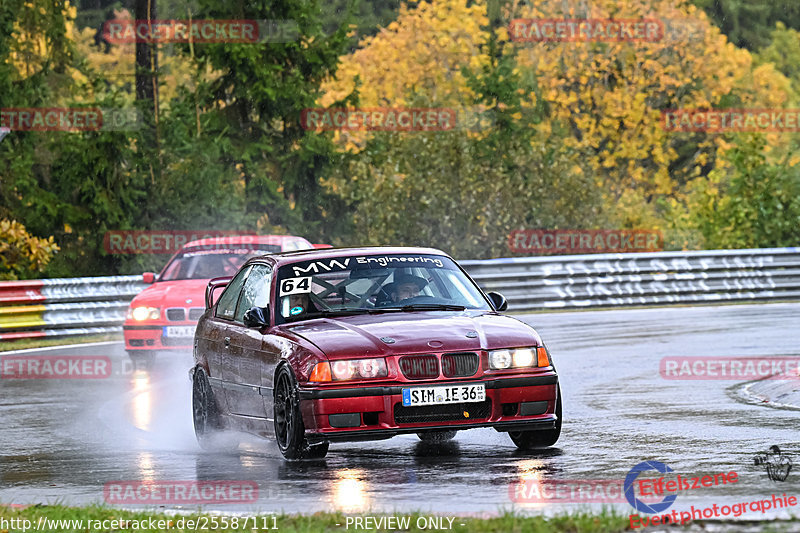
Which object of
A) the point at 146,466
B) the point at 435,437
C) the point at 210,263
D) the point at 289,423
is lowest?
the point at 210,263

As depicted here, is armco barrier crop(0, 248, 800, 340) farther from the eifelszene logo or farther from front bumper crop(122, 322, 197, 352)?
the eifelszene logo

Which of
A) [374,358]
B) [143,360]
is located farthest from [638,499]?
[143,360]

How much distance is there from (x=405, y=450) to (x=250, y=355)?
130 cm

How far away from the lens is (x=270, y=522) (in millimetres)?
7766

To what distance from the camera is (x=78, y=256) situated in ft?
102

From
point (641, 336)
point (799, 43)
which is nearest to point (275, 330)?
point (641, 336)

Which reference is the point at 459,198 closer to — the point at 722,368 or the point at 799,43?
the point at 722,368

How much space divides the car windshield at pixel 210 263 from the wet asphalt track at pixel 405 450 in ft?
6.26

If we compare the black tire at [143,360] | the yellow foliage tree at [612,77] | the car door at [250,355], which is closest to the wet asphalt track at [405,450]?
the car door at [250,355]

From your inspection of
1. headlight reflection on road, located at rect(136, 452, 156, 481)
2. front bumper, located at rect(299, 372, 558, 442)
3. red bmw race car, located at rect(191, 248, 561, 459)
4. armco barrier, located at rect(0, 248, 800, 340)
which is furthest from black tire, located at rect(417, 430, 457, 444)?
armco barrier, located at rect(0, 248, 800, 340)

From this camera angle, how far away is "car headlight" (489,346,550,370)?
10.5m

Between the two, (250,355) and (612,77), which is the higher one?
(250,355)

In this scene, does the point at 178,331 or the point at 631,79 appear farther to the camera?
the point at 631,79

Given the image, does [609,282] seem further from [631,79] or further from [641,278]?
[631,79]
